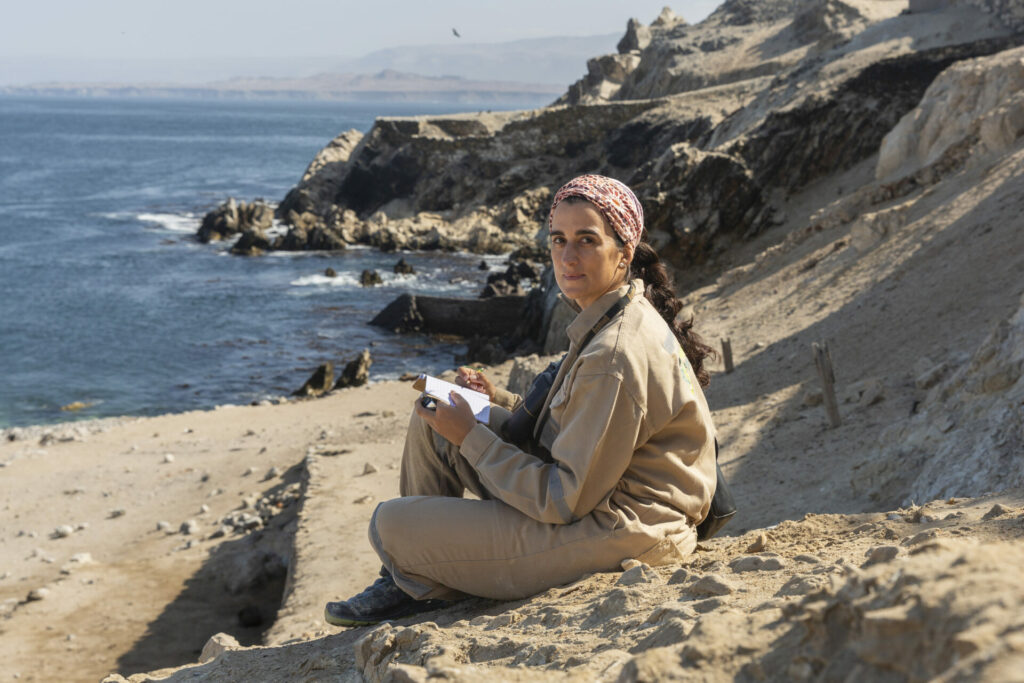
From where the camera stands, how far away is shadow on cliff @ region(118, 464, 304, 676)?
7.12 m

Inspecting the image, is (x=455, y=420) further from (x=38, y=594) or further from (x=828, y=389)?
(x=38, y=594)

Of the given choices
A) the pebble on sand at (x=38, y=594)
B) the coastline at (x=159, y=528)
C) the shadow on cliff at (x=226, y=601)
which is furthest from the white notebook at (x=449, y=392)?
the pebble on sand at (x=38, y=594)

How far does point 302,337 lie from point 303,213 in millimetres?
23672

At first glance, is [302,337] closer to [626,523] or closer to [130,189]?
[626,523]

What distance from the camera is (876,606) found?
186cm

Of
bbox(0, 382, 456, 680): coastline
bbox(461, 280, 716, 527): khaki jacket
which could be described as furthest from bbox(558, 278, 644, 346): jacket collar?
bbox(0, 382, 456, 680): coastline

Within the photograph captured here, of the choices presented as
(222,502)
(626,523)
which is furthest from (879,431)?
(222,502)

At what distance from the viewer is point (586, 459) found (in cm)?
309

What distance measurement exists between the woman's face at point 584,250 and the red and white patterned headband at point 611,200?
24 mm

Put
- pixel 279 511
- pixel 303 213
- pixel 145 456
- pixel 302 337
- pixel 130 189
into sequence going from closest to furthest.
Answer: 1. pixel 279 511
2. pixel 145 456
3. pixel 302 337
4. pixel 303 213
5. pixel 130 189

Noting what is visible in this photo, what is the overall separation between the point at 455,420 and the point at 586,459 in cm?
55

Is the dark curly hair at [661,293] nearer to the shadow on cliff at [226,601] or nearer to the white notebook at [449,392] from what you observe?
the white notebook at [449,392]

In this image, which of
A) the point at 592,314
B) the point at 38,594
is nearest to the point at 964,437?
the point at 592,314

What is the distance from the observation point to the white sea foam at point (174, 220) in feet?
145
